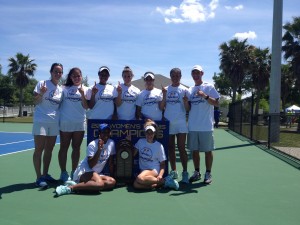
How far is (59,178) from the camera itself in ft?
21.7

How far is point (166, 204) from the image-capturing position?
16.2 ft

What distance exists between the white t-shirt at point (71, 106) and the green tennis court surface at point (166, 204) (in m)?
1.19

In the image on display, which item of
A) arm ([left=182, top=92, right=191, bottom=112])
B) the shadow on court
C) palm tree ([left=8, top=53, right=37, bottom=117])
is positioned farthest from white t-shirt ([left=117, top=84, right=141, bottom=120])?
palm tree ([left=8, top=53, right=37, bottom=117])

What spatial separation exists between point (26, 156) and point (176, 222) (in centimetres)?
632

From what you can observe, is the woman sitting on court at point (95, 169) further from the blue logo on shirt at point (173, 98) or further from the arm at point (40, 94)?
the blue logo on shirt at point (173, 98)

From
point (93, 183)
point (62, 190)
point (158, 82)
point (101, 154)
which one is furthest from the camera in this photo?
point (158, 82)

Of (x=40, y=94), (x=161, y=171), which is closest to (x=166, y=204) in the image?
(x=161, y=171)

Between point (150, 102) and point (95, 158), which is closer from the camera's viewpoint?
point (95, 158)

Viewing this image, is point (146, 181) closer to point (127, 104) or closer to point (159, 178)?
point (159, 178)

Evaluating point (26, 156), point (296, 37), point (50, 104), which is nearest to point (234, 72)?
point (296, 37)

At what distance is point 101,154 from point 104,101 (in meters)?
0.91

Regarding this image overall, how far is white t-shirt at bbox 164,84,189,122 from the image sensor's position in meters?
Result: 6.23

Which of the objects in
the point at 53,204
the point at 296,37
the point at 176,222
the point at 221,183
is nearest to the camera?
the point at 176,222

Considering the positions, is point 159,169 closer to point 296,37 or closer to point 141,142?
point 141,142
